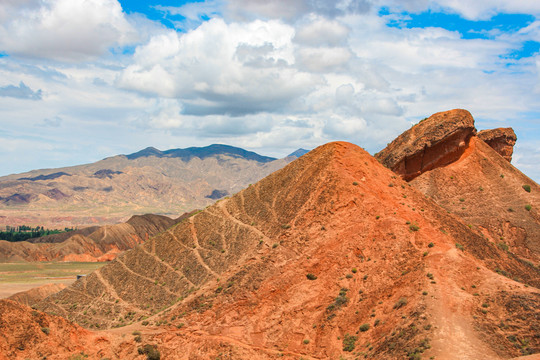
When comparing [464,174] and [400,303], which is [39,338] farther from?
[464,174]

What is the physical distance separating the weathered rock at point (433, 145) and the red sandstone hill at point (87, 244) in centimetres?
6733

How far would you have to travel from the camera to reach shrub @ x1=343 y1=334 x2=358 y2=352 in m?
26.5

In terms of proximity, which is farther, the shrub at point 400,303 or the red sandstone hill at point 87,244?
the red sandstone hill at point 87,244

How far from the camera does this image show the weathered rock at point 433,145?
4875 centimetres

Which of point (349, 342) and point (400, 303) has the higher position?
point (400, 303)

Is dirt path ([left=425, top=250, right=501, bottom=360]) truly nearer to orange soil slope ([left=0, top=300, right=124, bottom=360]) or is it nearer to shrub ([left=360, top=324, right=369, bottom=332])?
shrub ([left=360, top=324, right=369, bottom=332])

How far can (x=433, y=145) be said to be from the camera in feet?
161

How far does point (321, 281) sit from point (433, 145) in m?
23.6

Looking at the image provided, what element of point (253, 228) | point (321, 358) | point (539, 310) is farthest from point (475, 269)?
point (253, 228)

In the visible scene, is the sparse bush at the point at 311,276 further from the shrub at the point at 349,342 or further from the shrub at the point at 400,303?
the shrub at the point at 400,303

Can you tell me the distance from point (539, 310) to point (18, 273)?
94244 millimetres

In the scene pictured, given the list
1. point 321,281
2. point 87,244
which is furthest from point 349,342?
point 87,244

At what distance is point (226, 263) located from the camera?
3606cm

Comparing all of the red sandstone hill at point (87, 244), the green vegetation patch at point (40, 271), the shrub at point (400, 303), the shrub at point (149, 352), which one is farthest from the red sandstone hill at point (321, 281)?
the red sandstone hill at point (87, 244)
